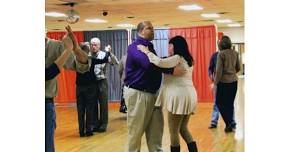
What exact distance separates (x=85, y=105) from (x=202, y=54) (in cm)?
541

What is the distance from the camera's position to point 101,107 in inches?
239

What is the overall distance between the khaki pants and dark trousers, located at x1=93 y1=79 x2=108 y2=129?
9.35ft

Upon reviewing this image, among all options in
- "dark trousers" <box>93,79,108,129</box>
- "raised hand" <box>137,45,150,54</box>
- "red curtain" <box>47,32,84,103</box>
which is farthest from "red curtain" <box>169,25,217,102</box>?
"raised hand" <box>137,45,150,54</box>

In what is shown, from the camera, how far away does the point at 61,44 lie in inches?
94.3

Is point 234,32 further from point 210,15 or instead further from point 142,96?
point 142,96

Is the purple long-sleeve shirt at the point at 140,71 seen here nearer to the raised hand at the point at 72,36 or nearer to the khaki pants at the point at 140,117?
the khaki pants at the point at 140,117

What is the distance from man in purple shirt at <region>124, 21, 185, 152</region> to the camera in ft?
10.1

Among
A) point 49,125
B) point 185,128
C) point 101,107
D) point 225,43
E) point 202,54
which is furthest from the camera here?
point 202,54

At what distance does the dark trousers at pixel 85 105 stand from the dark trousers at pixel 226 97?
1680mm

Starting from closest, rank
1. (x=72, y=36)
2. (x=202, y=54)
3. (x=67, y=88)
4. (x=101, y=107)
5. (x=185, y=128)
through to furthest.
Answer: (x=72, y=36)
(x=185, y=128)
(x=101, y=107)
(x=202, y=54)
(x=67, y=88)

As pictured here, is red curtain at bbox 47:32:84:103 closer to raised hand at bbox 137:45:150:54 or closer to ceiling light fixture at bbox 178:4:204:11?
ceiling light fixture at bbox 178:4:204:11

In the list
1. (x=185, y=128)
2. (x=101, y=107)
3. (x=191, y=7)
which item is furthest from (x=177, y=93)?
(x=191, y=7)
